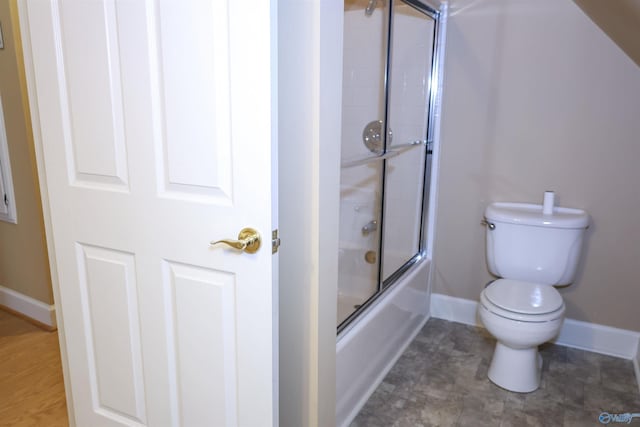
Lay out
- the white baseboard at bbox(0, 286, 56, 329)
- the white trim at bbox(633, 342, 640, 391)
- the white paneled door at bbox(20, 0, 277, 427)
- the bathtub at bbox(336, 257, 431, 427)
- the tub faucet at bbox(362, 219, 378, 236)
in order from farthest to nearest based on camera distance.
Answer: the white baseboard at bbox(0, 286, 56, 329) → the tub faucet at bbox(362, 219, 378, 236) → the white trim at bbox(633, 342, 640, 391) → the bathtub at bbox(336, 257, 431, 427) → the white paneled door at bbox(20, 0, 277, 427)

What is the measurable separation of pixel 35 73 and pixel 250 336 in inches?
41.0

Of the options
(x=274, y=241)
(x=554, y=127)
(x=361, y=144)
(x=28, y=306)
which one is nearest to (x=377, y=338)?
(x=361, y=144)

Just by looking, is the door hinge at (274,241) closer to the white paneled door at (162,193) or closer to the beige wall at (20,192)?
the white paneled door at (162,193)

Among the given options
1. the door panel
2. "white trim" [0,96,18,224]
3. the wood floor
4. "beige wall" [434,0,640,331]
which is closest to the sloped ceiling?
"beige wall" [434,0,640,331]

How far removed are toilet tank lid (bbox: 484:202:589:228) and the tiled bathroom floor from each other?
2.30ft

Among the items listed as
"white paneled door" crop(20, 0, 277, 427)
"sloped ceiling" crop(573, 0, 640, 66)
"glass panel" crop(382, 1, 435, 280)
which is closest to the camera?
"white paneled door" crop(20, 0, 277, 427)

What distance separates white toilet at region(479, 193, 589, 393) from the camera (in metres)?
2.00

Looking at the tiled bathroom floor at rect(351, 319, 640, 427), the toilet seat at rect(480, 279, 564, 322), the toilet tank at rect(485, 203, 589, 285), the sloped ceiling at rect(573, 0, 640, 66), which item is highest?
the sloped ceiling at rect(573, 0, 640, 66)

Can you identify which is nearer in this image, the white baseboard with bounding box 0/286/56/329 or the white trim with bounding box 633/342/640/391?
the white trim with bounding box 633/342/640/391

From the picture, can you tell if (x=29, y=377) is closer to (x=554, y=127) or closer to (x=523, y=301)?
(x=523, y=301)

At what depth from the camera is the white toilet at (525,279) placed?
1997mm

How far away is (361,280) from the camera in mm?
2336

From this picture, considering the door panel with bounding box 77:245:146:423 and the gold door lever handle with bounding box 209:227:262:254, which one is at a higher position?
the gold door lever handle with bounding box 209:227:262:254

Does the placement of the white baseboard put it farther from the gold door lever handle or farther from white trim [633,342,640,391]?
white trim [633,342,640,391]
